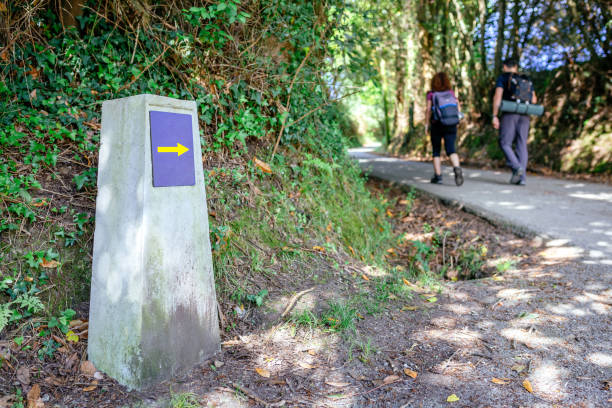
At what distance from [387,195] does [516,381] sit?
5.91m

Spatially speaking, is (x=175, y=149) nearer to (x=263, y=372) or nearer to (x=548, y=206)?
(x=263, y=372)

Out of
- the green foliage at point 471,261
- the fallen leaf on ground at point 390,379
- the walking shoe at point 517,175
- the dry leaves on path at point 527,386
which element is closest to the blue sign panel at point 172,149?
the fallen leaf on ground at point 390,379

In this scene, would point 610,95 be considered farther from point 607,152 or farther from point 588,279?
point 588,279

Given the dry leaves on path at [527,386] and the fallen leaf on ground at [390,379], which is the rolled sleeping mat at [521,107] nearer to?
the dry leaves on path at [527,386]

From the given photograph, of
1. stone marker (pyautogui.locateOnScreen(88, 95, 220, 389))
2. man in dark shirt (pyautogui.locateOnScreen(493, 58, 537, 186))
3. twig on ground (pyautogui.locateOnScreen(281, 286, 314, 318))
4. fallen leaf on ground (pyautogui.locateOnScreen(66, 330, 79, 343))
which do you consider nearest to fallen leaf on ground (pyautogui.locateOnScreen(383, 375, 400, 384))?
twig on ground (pyautogui.locateOnScreen(281, 286, 314, 318))

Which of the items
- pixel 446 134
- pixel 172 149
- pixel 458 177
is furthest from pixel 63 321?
pixel 458 177

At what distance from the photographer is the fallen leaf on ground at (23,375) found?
99.0 inches

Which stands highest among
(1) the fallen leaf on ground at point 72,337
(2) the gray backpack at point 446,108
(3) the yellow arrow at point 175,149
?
(2) the gray backpack at point 446,108

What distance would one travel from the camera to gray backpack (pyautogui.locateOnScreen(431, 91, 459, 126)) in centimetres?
780

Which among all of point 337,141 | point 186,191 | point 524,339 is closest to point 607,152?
point 337,141

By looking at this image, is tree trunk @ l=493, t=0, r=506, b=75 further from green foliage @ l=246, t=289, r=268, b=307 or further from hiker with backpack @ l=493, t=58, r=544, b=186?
green foliage @ l=246, t=289, r=268, b=307

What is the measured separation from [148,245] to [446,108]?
6.59 meters

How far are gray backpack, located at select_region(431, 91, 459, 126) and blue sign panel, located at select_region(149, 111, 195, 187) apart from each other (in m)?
6.01

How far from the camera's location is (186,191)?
280cm
